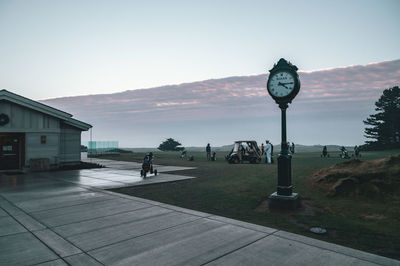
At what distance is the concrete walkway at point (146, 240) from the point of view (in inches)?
153

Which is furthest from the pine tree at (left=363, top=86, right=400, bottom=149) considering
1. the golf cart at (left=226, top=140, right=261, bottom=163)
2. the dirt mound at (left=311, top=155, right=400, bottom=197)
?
the dirt mound at (left=311, top=155, right=400, bottom=197)

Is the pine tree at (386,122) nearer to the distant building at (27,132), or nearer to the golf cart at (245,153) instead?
the golf cart at (245,153)

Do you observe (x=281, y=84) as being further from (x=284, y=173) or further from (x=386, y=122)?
(x=386, y=122)

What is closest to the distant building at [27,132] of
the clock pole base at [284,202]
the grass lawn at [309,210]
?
the grass lawn at [309,210]

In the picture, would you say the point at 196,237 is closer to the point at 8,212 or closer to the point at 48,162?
the point at 8,212

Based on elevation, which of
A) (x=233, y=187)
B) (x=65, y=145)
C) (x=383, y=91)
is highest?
(x=383, y=91)

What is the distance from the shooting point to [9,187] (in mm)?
10992

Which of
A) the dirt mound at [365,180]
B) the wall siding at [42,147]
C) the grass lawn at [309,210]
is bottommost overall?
the grass lawn at [309,210]

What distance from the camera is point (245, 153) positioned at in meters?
22.8

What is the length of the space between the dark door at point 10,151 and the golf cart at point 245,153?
55.2 ft

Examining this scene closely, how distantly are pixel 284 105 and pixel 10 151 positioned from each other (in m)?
20.0

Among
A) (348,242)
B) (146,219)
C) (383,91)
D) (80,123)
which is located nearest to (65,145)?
(80,123)

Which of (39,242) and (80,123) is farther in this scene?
(80,123)

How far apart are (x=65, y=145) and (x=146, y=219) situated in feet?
58.0
